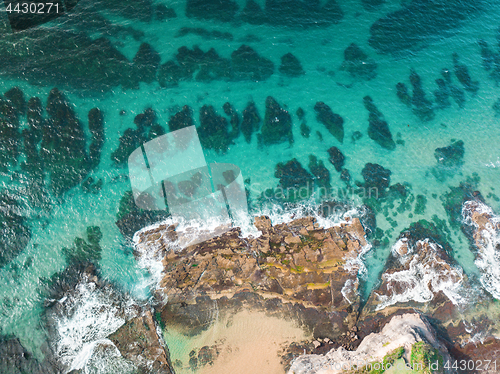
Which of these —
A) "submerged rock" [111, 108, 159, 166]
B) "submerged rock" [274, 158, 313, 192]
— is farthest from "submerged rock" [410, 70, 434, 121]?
"submerged rock" [111, 108, 159, 166]

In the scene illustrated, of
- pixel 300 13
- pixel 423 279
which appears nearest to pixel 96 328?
pixel 423 279

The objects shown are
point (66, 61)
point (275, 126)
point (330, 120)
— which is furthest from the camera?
point (330, 120)

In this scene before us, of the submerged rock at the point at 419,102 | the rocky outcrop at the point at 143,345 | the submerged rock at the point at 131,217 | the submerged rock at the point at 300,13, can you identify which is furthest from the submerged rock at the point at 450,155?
the rocky outcrop at the point at 143,345

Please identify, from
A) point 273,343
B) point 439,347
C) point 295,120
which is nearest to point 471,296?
point 439,347

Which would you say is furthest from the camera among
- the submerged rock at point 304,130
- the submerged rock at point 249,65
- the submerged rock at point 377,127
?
the submerged rock at point 249,65

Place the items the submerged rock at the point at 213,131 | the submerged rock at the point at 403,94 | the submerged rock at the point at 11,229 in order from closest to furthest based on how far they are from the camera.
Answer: the submerged rock at the point at 11,229 → the submerged rock at the point at 213,131 → the submerged rock at the point at 403,94

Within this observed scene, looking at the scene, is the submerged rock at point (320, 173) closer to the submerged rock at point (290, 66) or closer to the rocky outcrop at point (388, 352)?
the submerged rock at point (290, 66)

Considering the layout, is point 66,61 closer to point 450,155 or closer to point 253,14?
point 253,14

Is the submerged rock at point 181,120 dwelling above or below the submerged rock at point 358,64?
below
